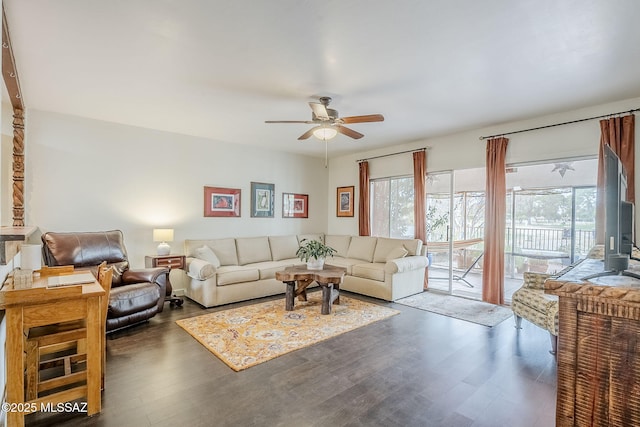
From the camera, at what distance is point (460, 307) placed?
439 cm

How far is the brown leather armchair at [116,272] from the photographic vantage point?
3289 millimetres

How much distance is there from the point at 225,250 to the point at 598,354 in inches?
188

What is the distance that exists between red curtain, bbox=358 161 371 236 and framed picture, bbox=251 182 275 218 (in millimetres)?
1812

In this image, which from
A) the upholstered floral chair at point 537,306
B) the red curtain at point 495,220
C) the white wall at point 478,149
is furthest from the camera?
the red curtain at point 495,220

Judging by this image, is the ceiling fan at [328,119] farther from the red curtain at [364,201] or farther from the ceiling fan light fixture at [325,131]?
the red curtain at [364,201]

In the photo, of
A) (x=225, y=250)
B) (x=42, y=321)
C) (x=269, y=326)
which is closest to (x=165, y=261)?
(x=225, y=250)

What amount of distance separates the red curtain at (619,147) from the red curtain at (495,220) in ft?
3.35

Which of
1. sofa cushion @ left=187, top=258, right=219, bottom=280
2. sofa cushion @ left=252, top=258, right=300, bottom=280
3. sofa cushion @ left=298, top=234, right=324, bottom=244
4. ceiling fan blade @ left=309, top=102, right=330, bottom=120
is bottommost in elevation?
sofa cushion @ left=252, top=258, right=300, bottom=280

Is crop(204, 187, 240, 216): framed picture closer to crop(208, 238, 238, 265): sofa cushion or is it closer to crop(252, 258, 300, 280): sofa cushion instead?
crop(208, 238, 238, 265): sofa cushion

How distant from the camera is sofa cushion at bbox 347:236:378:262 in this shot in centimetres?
574

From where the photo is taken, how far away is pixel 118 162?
4477 mm

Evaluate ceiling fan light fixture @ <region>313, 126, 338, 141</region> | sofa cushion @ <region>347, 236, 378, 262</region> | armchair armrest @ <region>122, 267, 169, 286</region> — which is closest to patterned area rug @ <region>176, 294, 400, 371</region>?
armchair armrest @ <region>122, 267, 169, 286</region>

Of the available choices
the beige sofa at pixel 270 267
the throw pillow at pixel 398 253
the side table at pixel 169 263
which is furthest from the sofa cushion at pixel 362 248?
the side table at pixel 169 263

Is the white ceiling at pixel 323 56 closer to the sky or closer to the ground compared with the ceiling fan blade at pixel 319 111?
closer to the sky
